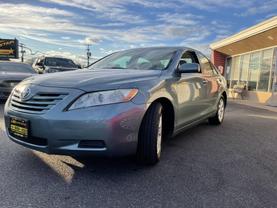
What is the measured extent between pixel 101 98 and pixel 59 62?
1373 cm

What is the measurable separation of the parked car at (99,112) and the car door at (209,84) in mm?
1286

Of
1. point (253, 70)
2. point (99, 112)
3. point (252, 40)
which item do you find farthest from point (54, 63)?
point (99, 112)

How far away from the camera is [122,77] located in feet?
11.9

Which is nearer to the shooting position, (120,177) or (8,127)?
(120,177)

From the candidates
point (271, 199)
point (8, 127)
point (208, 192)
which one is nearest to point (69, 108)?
point (8, 127)

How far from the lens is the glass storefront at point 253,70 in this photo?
16.7 m

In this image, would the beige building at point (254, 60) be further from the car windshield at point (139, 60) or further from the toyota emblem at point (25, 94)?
the toyota emblem at point (25, 94)

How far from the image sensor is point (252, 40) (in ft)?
57.3

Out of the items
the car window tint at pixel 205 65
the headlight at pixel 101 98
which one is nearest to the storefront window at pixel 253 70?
the car window tint at pixel 205 65

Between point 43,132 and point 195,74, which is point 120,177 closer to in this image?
point 43,132

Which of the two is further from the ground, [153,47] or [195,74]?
[153,47]

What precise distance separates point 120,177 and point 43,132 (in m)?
0.95

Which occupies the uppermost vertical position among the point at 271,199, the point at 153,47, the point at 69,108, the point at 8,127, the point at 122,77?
the point at 153,47

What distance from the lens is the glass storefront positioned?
16.7m
